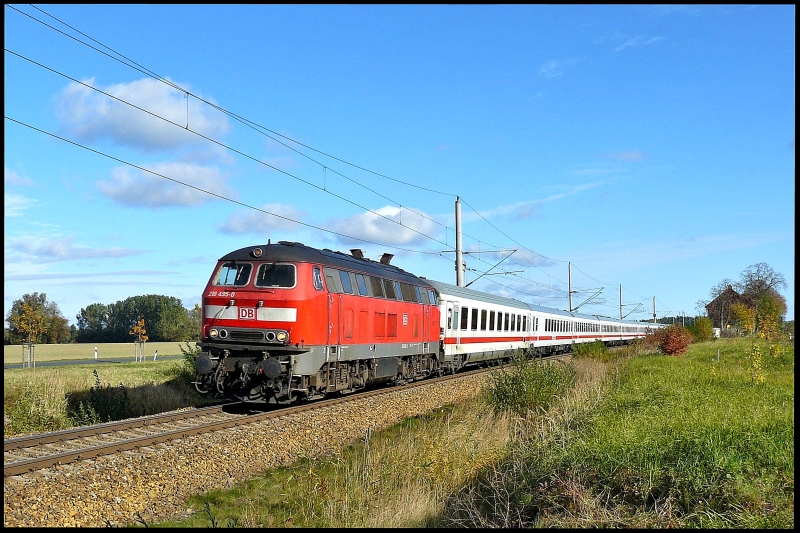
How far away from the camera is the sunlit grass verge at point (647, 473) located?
758 cm

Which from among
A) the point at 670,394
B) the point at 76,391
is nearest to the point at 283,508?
the point at 670,394

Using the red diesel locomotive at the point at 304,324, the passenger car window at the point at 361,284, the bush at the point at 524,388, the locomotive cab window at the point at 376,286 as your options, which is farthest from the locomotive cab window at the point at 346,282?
the bush at the point at 524,388

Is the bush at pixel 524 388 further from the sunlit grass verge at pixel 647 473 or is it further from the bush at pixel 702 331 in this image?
the bush at pixel 702 331

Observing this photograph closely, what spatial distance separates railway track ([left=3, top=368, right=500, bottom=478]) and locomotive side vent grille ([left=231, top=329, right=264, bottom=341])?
167cm

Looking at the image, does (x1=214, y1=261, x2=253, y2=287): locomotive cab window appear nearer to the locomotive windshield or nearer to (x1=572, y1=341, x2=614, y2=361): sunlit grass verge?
the locomotive windshield

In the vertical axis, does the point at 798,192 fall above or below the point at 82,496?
above

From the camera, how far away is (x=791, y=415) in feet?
40.6

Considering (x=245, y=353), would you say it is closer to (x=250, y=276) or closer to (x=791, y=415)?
(x=250, y=276)

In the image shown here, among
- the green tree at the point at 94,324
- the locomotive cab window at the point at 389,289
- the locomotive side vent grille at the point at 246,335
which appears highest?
the locomotive cab window at the point at 389,289

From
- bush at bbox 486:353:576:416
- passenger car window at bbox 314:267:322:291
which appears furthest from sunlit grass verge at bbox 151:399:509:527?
passenger car window at bbox 314:267:322:291

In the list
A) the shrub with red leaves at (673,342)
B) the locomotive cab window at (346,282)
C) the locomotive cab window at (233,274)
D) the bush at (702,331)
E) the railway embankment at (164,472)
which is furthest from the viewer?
the bush at (702,331)

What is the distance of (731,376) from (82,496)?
1944 cm

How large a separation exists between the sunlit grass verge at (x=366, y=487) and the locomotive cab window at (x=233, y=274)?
15.7 feet

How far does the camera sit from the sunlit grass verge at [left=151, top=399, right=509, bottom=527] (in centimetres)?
936
